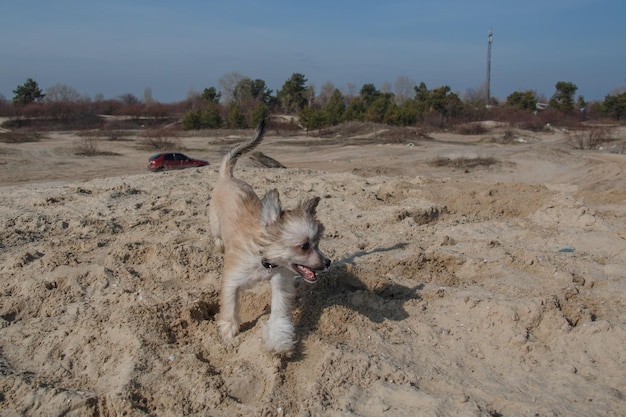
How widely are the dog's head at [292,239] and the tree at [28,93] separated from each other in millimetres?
67301

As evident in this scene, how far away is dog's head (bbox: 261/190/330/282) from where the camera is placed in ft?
14.8

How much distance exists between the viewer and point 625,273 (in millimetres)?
6477

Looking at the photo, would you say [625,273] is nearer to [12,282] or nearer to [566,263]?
[566,263]

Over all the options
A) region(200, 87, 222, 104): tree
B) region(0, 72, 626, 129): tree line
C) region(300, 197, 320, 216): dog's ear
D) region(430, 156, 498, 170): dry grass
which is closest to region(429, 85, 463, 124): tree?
region(0, 72, 626, 129): tree line

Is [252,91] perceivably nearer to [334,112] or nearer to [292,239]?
[334,112]

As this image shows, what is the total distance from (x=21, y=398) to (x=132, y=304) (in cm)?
152

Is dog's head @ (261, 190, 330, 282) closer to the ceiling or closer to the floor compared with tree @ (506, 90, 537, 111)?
closer to the floor

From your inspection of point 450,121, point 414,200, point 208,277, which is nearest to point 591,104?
point 450,121

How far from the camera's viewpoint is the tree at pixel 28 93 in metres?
63.0

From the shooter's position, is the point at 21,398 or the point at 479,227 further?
the point at 479,227

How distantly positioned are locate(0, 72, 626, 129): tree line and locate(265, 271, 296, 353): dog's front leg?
49.6 meters

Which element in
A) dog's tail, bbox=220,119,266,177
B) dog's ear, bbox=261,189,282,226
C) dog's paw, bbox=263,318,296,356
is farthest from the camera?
dog's tail, bbox=220,119,266,177

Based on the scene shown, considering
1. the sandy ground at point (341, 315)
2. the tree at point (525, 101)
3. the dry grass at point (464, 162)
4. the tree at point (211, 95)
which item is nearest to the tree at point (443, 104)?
the tree at point (525, 101)

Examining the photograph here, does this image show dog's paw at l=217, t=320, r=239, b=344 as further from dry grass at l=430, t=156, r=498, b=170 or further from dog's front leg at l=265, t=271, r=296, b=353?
dry grass at l=430, t=156, r=498, b=170
